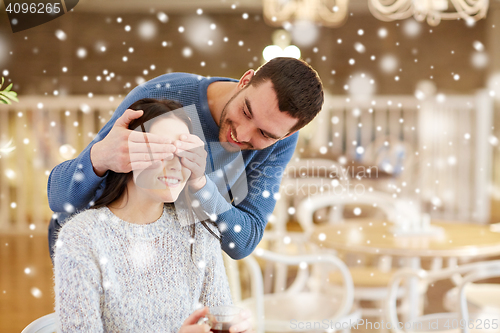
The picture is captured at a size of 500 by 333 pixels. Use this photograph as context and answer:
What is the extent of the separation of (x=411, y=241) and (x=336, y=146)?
9.05 ft

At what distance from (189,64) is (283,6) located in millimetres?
2723

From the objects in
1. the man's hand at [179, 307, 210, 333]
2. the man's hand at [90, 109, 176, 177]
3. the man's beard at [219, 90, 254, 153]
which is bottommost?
the man's hand at [179, 307, 210, 333]

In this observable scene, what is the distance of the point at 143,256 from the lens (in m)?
0.79

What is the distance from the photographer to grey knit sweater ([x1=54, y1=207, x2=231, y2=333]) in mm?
672

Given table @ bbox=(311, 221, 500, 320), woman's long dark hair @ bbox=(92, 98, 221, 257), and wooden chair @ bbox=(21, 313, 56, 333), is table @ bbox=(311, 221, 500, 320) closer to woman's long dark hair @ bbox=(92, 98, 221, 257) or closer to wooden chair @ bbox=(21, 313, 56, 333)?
woman's long dark hair @ bbox=(92, 98, 221, 257)

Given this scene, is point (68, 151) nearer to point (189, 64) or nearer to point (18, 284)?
point (18, 284)

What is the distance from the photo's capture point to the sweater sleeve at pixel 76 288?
0.66 m

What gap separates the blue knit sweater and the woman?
4cm

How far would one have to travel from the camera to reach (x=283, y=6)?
2.06 m

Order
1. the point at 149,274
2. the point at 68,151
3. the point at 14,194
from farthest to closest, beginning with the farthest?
the point at 14,194 → the point at 68,151 → the point at 149,274

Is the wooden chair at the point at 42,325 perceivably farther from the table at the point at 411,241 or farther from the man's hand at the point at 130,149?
the table at the point at 411,241

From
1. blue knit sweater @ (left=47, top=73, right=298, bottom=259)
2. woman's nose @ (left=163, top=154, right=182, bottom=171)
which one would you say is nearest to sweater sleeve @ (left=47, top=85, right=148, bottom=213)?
blue knit sweater @ (left=47, top=73, right=298, bottom=259)

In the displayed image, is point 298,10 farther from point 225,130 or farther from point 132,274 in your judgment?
point 132,274

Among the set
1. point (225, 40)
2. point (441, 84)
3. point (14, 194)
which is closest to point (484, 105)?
point (441, 84)
